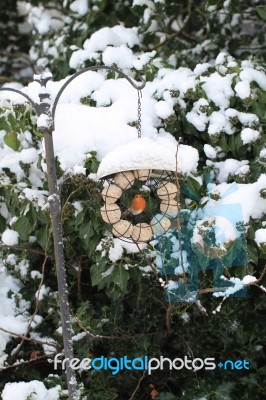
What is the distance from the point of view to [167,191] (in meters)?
2.72

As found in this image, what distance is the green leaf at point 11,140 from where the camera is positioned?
3176 millimetres

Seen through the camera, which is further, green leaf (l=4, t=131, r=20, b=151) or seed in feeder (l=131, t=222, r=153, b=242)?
green leaf (l=4, t=131, r=20, b=151)

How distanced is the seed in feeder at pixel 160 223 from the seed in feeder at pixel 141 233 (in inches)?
4.0

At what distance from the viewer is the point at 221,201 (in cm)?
305

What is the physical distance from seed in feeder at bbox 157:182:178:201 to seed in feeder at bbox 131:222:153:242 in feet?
0.45

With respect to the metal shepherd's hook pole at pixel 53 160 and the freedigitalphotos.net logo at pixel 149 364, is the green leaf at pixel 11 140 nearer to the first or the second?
the metal shepherd's hook pole at pixel 53 160

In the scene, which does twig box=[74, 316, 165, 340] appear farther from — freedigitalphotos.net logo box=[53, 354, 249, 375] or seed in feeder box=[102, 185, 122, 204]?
seed in feeder box=[102, 185, 122, 204]

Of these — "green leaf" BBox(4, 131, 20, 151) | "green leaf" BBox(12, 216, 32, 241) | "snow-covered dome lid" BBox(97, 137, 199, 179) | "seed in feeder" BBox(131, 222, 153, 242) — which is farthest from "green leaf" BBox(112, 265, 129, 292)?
"green leaf" BBox(4, 131, 20, 151)

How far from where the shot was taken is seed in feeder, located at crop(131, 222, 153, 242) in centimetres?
269

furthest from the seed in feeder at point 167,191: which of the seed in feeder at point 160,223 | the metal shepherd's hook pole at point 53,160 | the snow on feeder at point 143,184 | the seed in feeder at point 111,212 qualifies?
the metal shepherd's hook pole at point 53,160

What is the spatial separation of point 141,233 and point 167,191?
19cm

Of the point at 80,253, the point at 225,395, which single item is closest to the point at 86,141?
the point at 80,253

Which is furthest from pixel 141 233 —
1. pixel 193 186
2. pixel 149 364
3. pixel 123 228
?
pixel 149 364

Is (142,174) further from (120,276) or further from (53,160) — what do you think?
(120,276)
